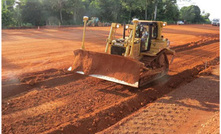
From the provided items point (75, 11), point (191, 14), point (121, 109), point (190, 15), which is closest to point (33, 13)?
point (75, 11)

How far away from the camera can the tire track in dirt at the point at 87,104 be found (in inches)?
187

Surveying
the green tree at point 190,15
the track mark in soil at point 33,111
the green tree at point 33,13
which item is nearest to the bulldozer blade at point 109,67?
the track mark in soil at point 33,111

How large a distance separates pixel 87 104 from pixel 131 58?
192 cm

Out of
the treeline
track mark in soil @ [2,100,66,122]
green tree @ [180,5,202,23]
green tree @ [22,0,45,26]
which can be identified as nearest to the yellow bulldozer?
track mark in soil @ [2,100,66,122]

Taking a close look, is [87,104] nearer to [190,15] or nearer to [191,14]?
[190,15]

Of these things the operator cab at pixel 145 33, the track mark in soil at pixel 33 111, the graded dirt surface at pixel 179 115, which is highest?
the operator cab at pixel 145 33

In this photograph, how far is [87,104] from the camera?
19.2ft

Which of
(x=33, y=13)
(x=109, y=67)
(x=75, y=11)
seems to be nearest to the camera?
(x=109, y=67)

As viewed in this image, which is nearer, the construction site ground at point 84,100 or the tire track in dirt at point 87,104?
the tire track in dirt at point 87,104

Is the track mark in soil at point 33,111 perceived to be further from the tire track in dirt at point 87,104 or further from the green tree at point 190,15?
the green tree at point 190,15

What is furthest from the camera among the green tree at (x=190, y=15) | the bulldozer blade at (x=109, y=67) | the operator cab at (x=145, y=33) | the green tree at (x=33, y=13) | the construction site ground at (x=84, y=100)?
the green tree at (x=190, y=15)

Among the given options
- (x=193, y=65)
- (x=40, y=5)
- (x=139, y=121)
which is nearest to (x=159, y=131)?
(x=139, y=121)

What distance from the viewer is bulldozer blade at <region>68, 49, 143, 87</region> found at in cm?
646

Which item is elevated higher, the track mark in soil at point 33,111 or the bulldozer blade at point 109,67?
the bulldozer blade at point 109,67
